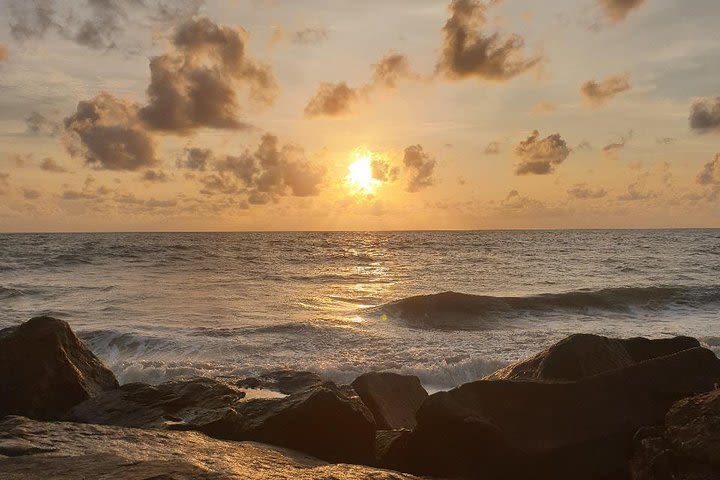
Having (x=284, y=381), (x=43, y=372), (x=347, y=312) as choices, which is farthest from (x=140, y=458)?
(x=347, y=312)

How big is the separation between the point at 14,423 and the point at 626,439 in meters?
5.75

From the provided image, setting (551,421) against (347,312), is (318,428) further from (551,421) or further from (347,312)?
(347,312)

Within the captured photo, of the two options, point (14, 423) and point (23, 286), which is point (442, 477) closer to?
point (14, 423)

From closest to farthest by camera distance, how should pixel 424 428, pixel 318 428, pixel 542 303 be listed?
1. pixel 424 428
2. pixel 318 428
3. pixel 542 303

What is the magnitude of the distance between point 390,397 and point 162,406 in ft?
9.83

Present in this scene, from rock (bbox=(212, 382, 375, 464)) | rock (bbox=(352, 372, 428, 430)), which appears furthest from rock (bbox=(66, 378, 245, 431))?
rock (bbox=(352, 372, 428, 430))

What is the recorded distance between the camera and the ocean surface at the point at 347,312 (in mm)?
14359

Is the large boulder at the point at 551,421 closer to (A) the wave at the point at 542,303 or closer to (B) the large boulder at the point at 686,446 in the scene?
(B) the large boulder at the point at 686,446

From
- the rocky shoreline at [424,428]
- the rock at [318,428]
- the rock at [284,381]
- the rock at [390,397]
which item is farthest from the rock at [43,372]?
the rock at [390,397]

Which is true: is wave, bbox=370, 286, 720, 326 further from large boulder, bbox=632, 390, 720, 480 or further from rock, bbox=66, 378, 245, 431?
large boulder, bbox=632, 390, 720, 480

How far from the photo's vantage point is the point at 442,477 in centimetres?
562

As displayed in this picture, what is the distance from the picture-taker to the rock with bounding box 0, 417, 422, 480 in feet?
14.3

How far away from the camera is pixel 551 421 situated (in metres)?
5.59

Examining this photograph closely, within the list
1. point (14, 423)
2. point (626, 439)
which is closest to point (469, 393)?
point (626, 439)
